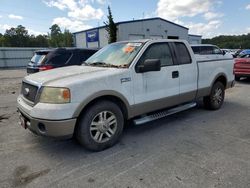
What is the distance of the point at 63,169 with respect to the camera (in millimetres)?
3176

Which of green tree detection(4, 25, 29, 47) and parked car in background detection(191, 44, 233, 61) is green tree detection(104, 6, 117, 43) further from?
green tree detection(4, 25, 29, 47)

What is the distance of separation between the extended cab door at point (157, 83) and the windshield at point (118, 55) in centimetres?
20

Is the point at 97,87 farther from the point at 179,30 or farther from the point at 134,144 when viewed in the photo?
the point at 179,30

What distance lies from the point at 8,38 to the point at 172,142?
80.3 meters

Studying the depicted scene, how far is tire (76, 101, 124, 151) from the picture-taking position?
11.5 feet

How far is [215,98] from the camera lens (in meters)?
6.09

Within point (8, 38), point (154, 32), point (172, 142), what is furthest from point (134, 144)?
point (8, 38)

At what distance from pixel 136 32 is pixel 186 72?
22316 mm

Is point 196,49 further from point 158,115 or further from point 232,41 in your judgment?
point 232,41

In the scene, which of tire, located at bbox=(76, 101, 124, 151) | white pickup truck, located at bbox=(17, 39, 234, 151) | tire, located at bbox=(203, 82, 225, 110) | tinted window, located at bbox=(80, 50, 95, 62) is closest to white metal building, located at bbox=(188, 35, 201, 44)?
tinted window, located at bbox=(80, 50, 95, 62)

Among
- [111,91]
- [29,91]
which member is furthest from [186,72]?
[29,91]

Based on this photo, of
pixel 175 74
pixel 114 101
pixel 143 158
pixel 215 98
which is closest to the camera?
pixel 143 158

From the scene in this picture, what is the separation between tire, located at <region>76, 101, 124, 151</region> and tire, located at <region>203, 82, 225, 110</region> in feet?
10.3

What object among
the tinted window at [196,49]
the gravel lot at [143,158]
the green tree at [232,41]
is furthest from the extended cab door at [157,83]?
the green tree at [232,41]
